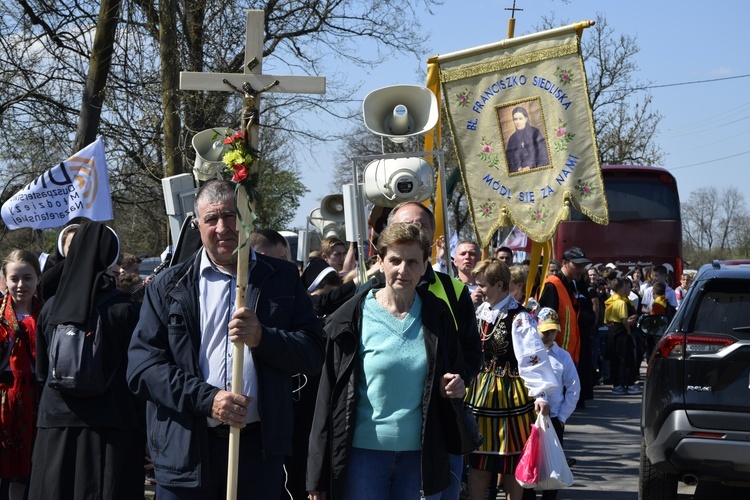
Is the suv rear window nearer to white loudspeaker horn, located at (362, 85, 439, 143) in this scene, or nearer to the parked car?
the parked car

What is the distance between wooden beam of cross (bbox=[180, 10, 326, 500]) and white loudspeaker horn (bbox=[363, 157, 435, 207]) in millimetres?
3588

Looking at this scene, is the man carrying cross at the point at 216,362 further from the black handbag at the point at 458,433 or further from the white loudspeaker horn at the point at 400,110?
the white loudspeaker horn at the point at 400,110

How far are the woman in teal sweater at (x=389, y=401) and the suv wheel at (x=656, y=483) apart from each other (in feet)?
10.4

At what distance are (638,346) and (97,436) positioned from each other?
14.6 m

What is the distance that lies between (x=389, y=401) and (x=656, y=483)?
136 inches

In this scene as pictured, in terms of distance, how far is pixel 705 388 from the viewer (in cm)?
653

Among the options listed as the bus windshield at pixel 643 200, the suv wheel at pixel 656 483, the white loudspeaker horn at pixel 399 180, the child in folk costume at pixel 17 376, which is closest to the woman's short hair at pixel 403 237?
the child in folk costume at pixel 17 376

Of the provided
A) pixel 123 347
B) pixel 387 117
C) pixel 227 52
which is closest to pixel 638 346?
pixel 227 52

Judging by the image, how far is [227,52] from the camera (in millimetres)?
14117

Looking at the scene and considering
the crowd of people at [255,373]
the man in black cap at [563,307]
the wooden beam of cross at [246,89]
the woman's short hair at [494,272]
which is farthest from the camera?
the man in black cap at [563,307]

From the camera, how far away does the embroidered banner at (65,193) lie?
866 cm

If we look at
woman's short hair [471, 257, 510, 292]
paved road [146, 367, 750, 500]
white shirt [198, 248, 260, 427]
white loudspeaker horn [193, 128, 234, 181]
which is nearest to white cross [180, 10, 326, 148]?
white shirt [198, 248, 260, 427]

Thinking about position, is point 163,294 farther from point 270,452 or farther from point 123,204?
point 123,204

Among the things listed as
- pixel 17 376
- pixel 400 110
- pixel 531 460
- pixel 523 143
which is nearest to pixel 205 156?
pixel 400 110
